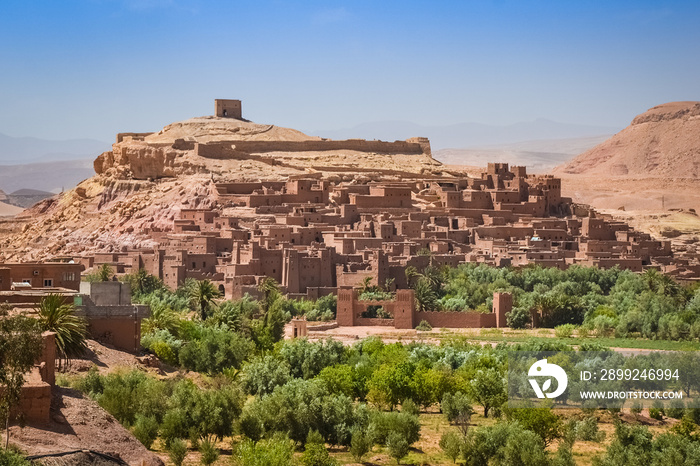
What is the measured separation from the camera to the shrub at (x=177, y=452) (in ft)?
75.5

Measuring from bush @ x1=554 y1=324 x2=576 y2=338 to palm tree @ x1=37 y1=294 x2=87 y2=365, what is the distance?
83.4ft

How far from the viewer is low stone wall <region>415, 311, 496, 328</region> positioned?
48.9 meters

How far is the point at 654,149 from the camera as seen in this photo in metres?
140

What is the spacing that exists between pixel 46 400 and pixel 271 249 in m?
32.8

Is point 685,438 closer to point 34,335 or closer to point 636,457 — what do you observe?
point 636,457

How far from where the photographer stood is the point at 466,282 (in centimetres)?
5362

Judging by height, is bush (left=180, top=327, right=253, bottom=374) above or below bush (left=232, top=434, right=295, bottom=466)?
above

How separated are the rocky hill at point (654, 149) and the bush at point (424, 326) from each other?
81.1 meters

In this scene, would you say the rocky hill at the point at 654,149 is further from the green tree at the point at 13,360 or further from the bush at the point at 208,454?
the green tree at the point at 13,360

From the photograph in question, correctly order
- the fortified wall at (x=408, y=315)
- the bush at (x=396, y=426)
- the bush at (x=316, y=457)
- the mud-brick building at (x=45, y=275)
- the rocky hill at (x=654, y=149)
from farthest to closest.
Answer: the rocky hill at (x=654, y=149) < the fortified wall at (x=408, y=315) < the mud-brick building at (x=45, y=275) < the bush at (x=396, y=426) < the bush at (x=316, y=457)

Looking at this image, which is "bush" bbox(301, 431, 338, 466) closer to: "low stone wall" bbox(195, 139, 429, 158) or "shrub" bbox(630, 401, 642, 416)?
"shrub" bbox(630, 401, 642, 416)

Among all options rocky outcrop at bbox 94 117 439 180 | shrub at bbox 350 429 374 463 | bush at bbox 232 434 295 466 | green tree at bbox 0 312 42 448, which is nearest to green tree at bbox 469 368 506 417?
shrub at bbox 350 429 374 463

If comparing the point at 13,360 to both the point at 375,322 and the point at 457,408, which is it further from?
the point at 375,322

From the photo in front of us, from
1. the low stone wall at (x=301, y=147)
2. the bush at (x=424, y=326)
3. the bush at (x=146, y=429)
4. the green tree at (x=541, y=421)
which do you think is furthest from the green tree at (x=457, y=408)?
the low stone wall at (x=301, y=147)
